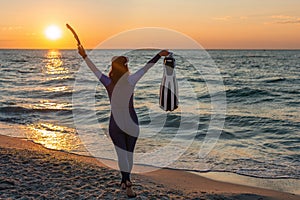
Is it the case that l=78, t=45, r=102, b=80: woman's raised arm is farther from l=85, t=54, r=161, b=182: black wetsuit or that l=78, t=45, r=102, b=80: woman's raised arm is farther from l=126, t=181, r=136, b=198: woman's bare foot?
l=126, t=181, r=136, b=198: woman's bare foot

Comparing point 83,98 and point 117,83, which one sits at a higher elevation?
point 117,83

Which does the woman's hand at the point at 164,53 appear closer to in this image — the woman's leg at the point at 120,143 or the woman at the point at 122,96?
the woman at the point at 122,96

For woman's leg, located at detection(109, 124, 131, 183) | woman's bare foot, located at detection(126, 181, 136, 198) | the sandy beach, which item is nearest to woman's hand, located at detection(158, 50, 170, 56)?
woman's leg, located at detection(109, 124, 131, 183)

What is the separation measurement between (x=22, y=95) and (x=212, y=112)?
512 inches

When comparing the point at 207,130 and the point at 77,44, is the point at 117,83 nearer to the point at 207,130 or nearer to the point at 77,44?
the point at 77,44

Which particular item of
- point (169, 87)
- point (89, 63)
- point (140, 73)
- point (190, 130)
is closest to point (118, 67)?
point (140, 73)

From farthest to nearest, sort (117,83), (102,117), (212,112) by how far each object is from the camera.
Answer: (212,112)
(102,117)
(117,83)

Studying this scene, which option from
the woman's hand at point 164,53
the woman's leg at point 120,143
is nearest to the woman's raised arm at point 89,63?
the woman's leg at point 120,143

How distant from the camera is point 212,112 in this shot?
1781 centimetres

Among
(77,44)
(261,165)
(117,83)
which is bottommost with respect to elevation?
(261,165)

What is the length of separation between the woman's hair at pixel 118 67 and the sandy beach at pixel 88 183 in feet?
6.14

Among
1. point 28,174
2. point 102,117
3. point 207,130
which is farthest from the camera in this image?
point 102,117

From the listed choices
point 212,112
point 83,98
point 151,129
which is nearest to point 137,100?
point 83,98

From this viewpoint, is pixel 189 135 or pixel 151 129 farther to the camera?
pixel 151 129
